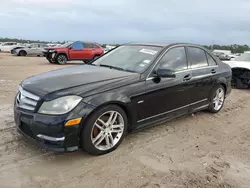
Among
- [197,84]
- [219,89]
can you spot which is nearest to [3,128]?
[197,84]

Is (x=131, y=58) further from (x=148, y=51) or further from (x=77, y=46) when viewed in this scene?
(x=77, y=46)

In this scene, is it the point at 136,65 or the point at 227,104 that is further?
the point at 227,104

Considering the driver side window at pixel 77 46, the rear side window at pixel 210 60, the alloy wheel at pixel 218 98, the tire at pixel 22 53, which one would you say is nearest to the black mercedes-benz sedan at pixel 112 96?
the rear side window at pixel 210 60

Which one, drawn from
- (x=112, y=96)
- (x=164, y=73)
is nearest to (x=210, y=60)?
(x=164, y=73)

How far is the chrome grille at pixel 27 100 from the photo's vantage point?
10.2ft

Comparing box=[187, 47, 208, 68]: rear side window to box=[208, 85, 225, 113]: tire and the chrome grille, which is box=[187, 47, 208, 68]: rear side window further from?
the chrome grille

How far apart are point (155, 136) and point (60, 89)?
180cm

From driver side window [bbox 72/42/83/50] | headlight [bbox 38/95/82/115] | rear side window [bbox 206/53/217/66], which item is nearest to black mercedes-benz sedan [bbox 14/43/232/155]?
headlight [bbox 38/95/82/115]

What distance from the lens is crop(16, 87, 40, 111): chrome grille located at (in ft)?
10.2

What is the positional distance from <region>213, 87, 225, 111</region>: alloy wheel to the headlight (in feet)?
11.3

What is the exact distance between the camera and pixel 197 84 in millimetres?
4645

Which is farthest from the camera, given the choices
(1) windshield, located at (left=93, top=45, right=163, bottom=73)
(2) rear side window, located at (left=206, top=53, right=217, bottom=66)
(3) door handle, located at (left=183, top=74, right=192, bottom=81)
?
(2) rear side window, located at (left=206, top=53, right=217, bottom=66)

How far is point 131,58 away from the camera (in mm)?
4277

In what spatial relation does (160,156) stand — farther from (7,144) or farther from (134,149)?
(7,144)
